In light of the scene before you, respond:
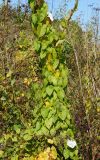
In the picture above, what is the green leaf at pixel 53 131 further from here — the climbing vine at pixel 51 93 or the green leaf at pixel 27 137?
the green leaf at pixel 27 137

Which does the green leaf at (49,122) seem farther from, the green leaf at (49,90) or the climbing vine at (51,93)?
the green leaf at (49,90)

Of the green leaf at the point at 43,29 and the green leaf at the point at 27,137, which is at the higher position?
the green leaf at the point at 43,29

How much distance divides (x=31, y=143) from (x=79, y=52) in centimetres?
284

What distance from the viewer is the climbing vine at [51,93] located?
3.31m

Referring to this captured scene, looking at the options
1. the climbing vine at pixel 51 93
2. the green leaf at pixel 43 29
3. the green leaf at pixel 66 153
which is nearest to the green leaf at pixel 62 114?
the climbing vine at pixel 51 93

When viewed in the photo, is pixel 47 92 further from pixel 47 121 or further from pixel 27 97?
pixel 27 97

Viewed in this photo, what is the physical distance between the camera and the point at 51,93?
3.33 meters

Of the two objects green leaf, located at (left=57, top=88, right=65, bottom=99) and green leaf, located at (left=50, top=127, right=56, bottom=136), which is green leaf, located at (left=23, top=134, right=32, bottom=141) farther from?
green leaf, located at (left=57, top=88, right=65, bottom=99)

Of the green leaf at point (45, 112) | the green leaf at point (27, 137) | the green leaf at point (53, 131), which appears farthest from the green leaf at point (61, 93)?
the green leaf at point (27, 137)

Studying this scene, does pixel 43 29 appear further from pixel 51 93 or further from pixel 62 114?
pixel 62 114

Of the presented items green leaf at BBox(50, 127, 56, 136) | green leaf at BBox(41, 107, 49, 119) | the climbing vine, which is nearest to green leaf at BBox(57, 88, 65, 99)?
the climbing vine

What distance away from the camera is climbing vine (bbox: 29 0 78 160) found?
3.31 metres

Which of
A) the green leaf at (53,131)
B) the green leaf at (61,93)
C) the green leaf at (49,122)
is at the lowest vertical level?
the green leaf at (53,131)

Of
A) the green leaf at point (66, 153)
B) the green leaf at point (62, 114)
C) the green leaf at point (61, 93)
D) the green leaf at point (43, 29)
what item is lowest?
the green leaf at point (66, 153)
